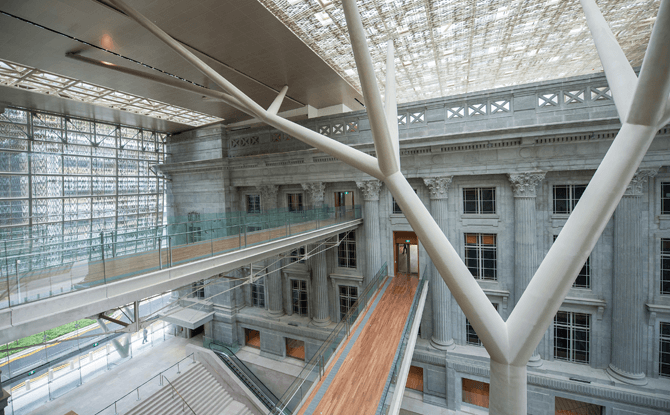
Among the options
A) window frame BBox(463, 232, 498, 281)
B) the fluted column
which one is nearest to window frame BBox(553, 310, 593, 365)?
window frame BBox(463, 232, 498, 281)

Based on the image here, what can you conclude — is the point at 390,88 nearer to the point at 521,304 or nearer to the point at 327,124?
the point at 521,304

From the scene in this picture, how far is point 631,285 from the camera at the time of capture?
11.2m

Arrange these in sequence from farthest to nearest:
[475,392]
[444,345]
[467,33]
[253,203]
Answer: [253,203], [444,345], [475,392], [467,33]

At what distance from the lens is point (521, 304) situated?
390cm

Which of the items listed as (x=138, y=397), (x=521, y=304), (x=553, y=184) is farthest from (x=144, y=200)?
(x=553, y=184)

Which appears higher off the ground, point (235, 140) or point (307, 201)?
point (235, 140)

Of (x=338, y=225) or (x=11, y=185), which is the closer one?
(x=338, y=225)

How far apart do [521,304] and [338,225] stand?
33.5 feet

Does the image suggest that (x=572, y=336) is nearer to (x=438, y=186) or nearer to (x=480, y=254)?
(x=480, y=254)

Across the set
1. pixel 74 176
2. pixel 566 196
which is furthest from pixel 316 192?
pixel 74 176

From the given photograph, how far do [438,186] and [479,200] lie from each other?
2.10m

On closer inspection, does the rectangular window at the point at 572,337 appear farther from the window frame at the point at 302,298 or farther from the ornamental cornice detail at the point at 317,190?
the ornamental cornice detail at the point at 317,190

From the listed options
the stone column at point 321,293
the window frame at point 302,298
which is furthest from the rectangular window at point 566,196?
the window frame at point 302,298

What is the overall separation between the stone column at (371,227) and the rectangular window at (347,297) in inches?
59.8
